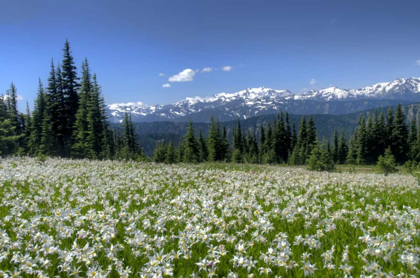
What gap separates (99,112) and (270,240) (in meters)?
46.3

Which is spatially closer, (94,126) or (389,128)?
(94,126)

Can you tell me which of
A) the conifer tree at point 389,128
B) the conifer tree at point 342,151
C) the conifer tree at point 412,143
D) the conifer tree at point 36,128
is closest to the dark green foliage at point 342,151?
the conifer tree at point 342,151

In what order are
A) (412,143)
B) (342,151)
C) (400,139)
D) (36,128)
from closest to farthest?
1. (36,128)
2. (400,139)
3. (412,143)
4. (342,151)

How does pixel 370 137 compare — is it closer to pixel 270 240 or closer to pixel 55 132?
pixel 55 132

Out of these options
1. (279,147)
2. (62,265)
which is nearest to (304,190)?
(62,265)

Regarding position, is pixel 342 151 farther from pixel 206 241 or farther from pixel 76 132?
pixel 206 241

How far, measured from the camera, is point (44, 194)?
6340 millimetres

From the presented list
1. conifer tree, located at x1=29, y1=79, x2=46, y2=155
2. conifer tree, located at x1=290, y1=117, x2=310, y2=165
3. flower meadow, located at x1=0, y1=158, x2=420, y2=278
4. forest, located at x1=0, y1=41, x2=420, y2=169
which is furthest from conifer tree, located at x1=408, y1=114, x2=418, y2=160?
conifer tree, located at x1=29, y1=79, x2=46, y2=155

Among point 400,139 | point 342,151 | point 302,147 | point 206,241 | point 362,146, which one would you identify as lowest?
point 342,151

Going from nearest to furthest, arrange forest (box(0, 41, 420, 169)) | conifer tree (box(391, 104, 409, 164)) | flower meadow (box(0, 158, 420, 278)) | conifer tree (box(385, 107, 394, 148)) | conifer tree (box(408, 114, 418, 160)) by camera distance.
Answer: flower meadow (box(0, 158, 420, 278)) → forest (box(0, 41, 420, 169)) → conifer tree (box(408, 114, 418, 160)) → conifer tree (box(391, 104, 409, 164)) → conifer tree (box(385, 107, 394, 148))

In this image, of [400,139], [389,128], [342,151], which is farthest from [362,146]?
[342,151]

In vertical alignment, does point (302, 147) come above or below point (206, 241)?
below

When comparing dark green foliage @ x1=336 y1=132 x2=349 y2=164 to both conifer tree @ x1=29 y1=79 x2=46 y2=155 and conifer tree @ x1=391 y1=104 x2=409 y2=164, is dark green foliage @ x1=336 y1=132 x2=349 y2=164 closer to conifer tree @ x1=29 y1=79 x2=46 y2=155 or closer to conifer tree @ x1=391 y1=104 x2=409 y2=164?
conifer tree @ x1=391 y1=104 x2=409 y2=164

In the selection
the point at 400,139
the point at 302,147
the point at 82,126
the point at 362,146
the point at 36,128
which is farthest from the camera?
the point at 302,147
